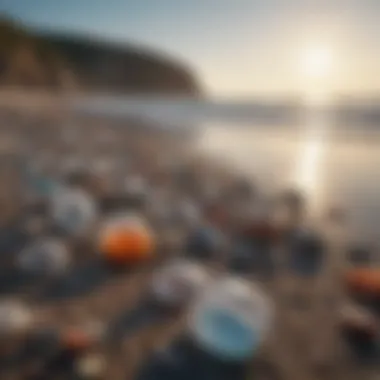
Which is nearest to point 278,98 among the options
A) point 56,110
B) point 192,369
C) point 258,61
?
point 258,61

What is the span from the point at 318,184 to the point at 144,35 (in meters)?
0.57

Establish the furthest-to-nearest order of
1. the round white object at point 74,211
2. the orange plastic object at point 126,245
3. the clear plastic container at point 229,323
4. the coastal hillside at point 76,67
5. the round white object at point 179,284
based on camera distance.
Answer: the coastal hillside at point 76,67 → the round white object at point 74,211 → the orange plastic object at point 126,245 → the round white object at point 179,284 → the clear plastic container at point 229,323

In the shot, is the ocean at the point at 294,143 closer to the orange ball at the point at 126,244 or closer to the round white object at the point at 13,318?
the orange ball at the point at 126,244

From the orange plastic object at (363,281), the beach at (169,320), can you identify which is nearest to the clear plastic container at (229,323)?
the beach at (169,320)

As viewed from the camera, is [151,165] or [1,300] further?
[151,165]

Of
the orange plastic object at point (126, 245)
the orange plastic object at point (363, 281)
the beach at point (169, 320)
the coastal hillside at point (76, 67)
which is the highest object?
the coastal hillside at point (76, 67)

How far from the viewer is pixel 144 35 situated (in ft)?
4.26

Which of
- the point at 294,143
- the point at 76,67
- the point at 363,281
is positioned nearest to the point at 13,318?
the point at 363,281

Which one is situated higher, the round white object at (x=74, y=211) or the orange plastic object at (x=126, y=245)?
the round white object at (x=74, y=211)

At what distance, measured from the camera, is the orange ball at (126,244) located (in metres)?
0.94

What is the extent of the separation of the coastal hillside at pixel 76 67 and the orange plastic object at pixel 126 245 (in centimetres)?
74

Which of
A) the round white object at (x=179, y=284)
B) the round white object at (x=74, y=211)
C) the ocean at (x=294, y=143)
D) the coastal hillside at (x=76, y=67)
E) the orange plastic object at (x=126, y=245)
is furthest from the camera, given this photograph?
the coastal hillside at (x=76, y=67)

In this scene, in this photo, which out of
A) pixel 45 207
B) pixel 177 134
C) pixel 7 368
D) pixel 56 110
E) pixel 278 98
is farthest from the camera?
pixel 56 110

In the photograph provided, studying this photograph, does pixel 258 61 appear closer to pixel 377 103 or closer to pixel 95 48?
pixel 377 103
